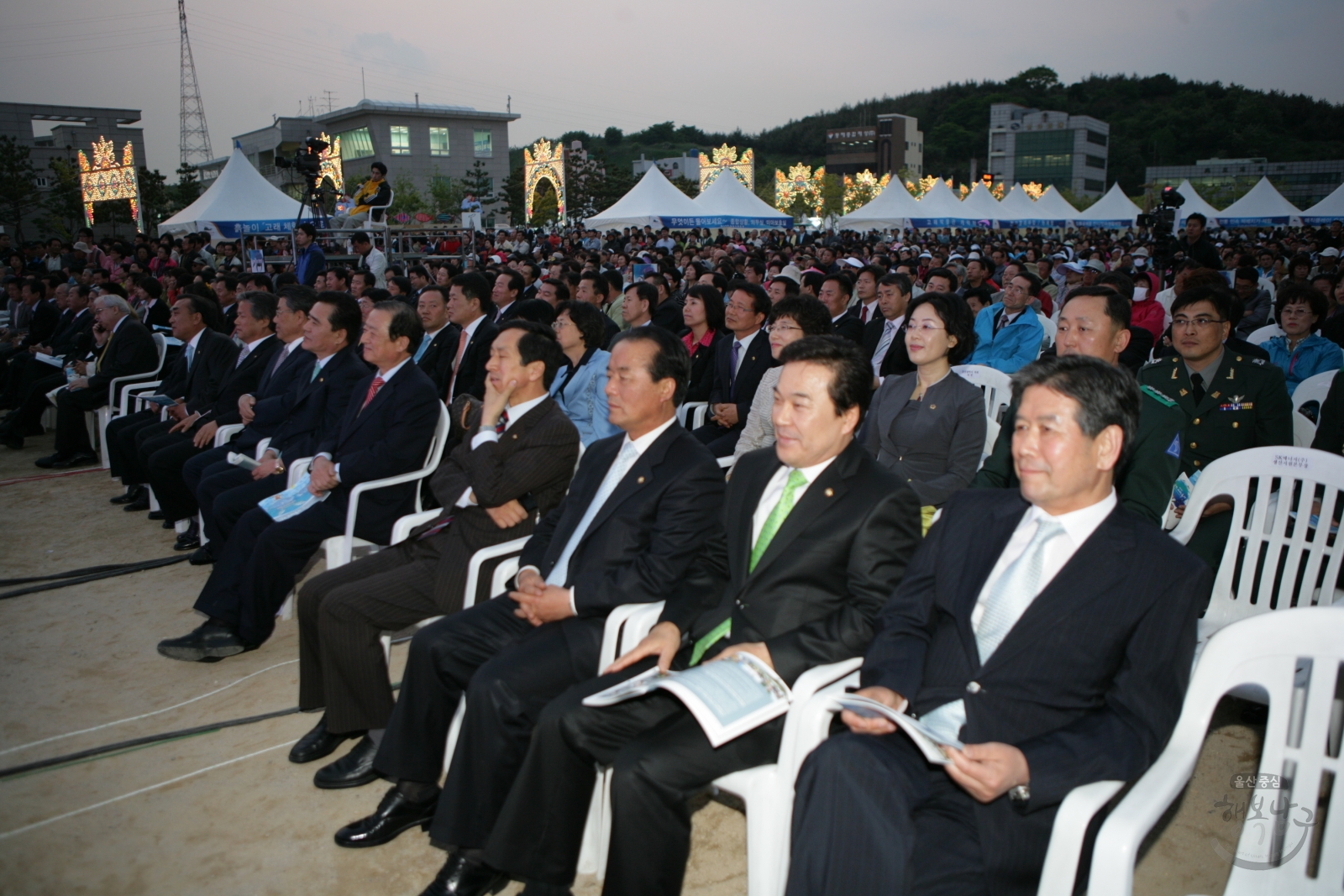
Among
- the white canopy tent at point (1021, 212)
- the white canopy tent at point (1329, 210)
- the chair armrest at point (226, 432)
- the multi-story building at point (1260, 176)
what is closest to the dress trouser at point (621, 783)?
the chair armrest at point (226, 432)

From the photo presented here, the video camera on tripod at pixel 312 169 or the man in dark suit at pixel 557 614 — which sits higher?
the video camera on tripod at pixel 312 169

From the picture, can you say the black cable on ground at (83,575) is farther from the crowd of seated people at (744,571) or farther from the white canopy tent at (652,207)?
the white canopy tent at (652,207)

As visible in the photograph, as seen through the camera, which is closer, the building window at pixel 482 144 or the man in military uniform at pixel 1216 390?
the man in military uniform at pixel 1216 390

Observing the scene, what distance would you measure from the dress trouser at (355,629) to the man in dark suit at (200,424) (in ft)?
8.23

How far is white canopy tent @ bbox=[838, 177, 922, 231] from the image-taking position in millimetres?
22359

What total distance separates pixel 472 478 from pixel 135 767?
148 centimetres

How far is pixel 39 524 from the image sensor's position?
5312 millimetres

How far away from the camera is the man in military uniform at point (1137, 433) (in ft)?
8.03

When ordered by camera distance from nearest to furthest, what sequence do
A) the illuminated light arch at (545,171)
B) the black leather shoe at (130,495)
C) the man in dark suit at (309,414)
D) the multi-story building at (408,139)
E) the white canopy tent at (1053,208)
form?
the man in dark suit at (309,414) < the black leather shoe at (130,495) < the white canopy tent at (1053,208) < the illuminated light arch at (545,171) < the multi-story building at (408,139)

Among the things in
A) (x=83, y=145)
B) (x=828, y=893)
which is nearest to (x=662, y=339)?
(x=828, y=893)

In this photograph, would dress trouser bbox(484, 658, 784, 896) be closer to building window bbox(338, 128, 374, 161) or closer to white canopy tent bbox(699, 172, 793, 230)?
white canopy tent bbox(699, 172, 793, 230)

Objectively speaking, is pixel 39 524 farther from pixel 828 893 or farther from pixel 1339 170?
pixel 1339 170

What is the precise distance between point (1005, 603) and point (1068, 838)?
1.60ft

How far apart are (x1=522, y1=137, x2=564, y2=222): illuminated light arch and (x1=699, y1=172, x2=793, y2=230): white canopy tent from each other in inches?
1464
